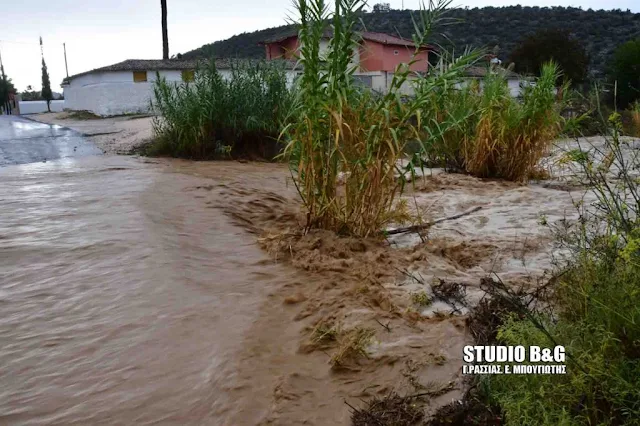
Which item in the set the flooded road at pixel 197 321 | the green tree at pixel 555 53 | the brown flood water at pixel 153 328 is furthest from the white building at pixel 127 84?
the brown flood water at pixel 153 328

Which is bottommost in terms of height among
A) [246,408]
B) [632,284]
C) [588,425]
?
[246,408]

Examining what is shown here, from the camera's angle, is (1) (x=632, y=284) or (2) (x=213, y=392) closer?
(1) (x=632, y=284)

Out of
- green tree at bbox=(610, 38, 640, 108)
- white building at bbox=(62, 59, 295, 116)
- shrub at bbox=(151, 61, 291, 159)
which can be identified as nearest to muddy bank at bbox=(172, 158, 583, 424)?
shrub at bbox=(151, 61, 291, 159)

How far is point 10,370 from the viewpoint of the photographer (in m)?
2.71

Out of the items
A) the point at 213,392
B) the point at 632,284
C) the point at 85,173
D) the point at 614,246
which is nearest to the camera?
the point at 632,284

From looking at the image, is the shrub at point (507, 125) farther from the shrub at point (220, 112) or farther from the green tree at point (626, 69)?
the green tree at point (626, 69)

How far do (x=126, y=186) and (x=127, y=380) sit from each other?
4.25m

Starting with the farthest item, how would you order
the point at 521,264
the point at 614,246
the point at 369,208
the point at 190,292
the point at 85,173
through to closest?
the point at 85,173, the point at 369,208, the point at 521,264, the point at 190,292, the point at 614,246

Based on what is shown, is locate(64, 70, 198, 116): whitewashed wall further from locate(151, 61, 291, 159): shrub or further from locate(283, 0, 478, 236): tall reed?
locate(283, 0, 478, 236): tall reed

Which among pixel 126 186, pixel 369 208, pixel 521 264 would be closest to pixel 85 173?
pixel 126 186

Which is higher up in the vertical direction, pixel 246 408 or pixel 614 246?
pixel 614 246

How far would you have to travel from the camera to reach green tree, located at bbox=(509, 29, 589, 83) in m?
27.4

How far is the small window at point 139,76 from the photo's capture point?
1037 inches

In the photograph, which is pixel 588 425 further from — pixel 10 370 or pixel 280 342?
pixel 10 370
